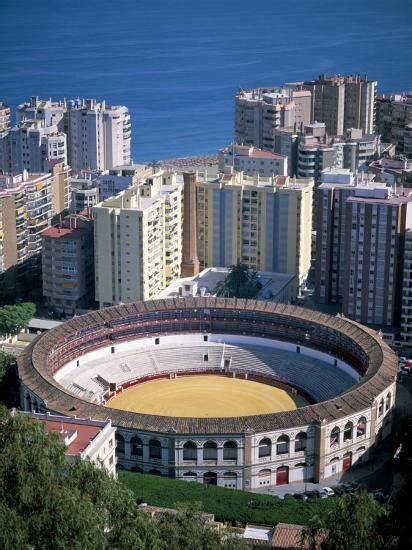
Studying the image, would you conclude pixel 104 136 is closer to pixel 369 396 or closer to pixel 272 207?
pixel 272 207

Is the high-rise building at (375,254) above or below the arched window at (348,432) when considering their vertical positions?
above

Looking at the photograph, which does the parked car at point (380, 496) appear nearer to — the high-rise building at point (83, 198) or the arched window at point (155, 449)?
the arched window at point (155, 449)

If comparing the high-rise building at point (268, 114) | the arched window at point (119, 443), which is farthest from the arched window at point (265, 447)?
the high-rise building at point (268, 114)

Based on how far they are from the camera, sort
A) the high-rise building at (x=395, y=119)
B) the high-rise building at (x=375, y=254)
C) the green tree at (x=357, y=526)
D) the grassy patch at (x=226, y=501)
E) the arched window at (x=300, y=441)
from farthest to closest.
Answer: the high-rise building at (x=395, y=119) < the high-rise building at (x=375, y=254) < the arched window at (x=300, y=441) < the grassy patch at (x=226, y=501) < the green tree at (x=357, y=526)

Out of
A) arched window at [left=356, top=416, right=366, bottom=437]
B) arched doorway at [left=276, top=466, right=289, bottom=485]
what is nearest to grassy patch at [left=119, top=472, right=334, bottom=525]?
arched doorway at [left=276, top=466, right=289, bottom=485]

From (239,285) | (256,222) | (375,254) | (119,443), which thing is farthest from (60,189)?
(119,443)

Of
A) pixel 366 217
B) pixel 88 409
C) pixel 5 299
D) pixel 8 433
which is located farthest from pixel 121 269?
pixel 8 433
